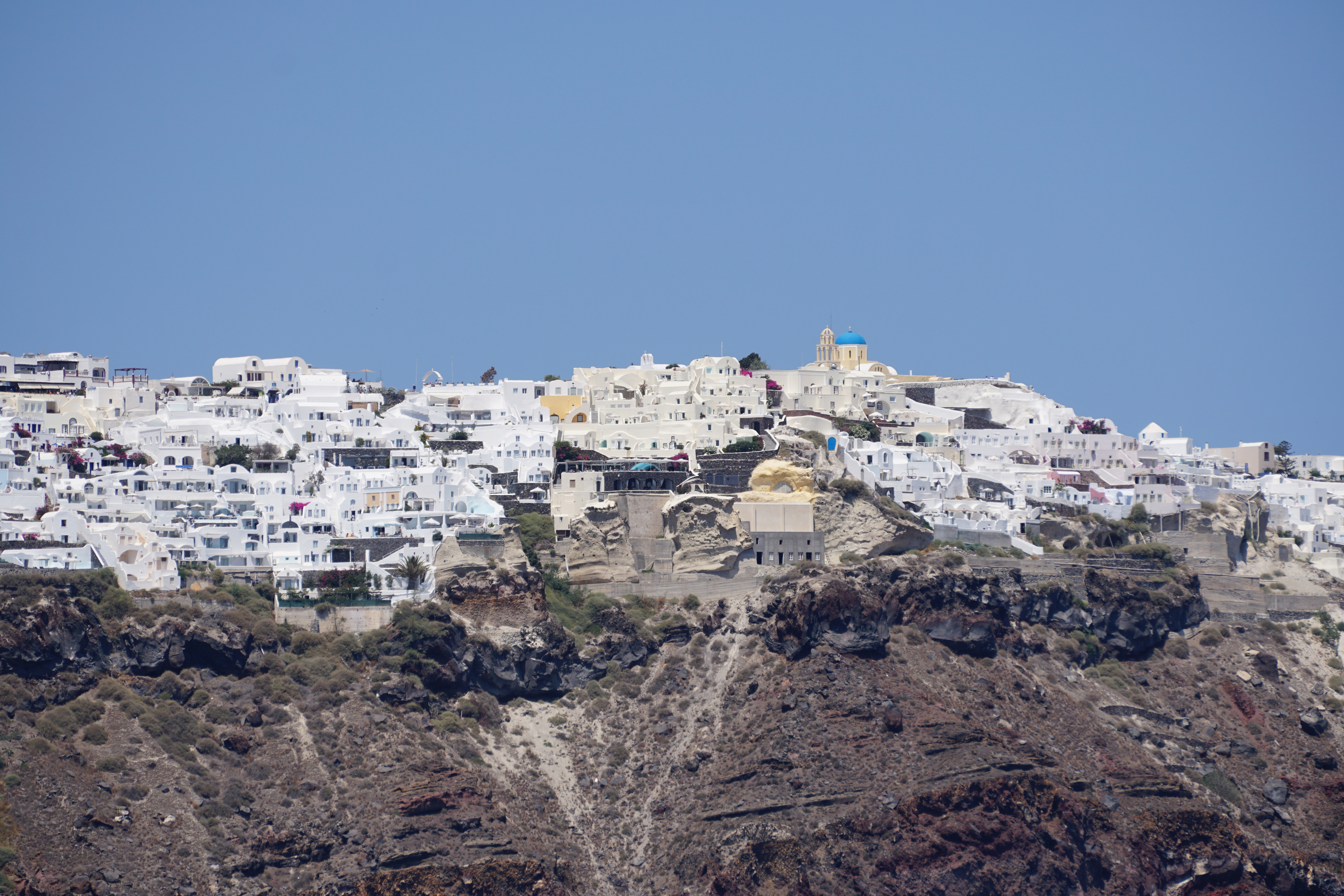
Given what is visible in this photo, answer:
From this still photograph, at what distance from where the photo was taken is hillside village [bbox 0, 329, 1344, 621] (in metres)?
80.9

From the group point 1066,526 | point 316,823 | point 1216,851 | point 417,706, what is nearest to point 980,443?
point 1066,526

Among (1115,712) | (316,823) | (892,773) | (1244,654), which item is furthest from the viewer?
(1244,654)

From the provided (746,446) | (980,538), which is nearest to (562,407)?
(746,446)

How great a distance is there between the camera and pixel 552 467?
93.4 meters

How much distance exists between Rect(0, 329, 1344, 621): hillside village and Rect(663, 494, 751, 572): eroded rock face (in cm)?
21

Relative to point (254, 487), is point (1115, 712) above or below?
below

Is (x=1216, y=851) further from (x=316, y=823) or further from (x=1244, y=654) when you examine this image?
(x=316, y=823)

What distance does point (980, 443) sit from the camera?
10631 centimetres

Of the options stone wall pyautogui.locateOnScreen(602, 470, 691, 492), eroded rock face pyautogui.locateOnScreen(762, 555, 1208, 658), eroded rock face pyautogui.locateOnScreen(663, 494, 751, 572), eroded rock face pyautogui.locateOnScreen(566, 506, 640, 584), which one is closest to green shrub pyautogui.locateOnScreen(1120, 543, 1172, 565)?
eroded rock face pyautogui.locateOnScreen(762, 555, 1208, 658)

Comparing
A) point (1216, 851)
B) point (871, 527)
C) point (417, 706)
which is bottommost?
point (1216, 851)

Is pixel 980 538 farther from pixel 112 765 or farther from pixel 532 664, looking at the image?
pixel 112 765

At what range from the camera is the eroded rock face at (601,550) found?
85625 mm

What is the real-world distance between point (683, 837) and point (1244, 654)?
28179 millimetres

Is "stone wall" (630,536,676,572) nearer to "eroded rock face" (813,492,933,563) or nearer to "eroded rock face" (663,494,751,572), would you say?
"eroded rock face" (663,494,751,572)
